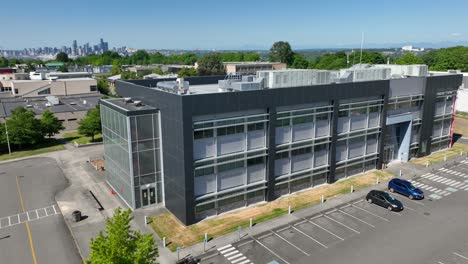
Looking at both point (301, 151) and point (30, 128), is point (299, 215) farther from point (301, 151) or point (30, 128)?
point (30, 128)

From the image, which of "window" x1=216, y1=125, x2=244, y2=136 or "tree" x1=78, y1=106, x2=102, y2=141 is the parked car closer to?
"window" x1=216, y1=125, x2=244, y2=136

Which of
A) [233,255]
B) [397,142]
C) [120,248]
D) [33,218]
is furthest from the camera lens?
[397,142]

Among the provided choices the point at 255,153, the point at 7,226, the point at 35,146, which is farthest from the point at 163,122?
the point at 35,146

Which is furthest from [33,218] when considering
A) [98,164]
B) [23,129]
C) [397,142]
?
[397,142]

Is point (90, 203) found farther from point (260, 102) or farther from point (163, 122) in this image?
point (260, 102)

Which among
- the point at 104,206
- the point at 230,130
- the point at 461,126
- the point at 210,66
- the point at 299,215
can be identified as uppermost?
the point at 210,66
